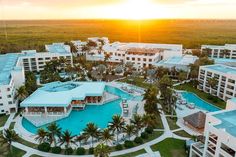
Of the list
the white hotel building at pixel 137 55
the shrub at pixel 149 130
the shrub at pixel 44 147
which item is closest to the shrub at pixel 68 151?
the shrub at pixel 44 147

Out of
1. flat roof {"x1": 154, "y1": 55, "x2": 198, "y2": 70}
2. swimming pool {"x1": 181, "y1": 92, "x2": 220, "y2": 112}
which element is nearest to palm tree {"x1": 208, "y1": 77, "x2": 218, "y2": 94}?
swimming pool {"x1": 181, "y1": 92, "x2": 220, "y2": 112}

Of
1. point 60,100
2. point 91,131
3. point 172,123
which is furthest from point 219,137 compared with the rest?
point 60,100

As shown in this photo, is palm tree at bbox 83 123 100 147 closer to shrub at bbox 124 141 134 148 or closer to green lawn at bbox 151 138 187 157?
shrub at bbox 124 141 134 148

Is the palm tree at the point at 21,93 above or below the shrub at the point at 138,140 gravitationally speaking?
above

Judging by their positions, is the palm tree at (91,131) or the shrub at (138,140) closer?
the palm tree at (91,131)

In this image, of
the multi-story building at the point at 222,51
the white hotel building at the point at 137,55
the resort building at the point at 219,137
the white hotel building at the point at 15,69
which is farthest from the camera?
the multi-story building at the point at 222,51

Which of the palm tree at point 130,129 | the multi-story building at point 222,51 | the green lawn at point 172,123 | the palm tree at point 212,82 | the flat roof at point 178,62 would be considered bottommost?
the green lawn at point 172,123

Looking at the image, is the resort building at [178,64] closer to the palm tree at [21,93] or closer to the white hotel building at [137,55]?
the white hotel building at [137,55]
